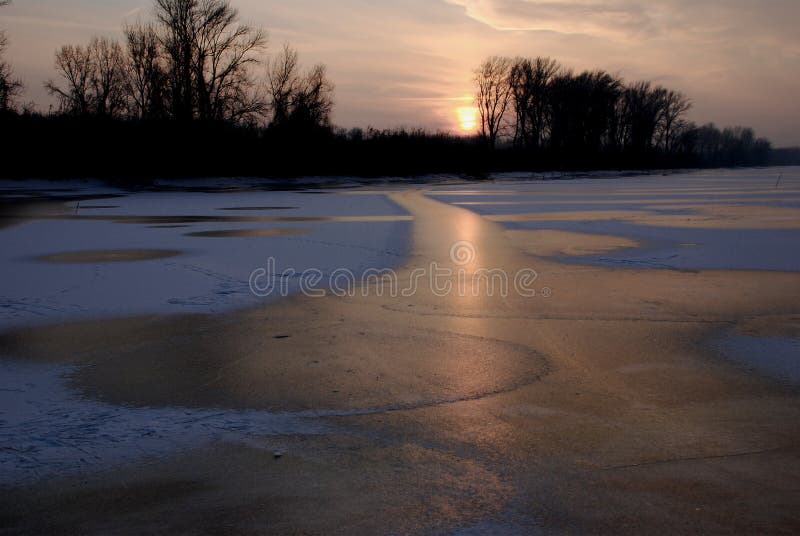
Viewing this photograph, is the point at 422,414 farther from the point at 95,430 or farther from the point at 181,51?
the point at 181,51

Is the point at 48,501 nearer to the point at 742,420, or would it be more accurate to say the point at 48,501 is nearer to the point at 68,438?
the point at 68,438

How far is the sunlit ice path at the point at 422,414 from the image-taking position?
3.51 m

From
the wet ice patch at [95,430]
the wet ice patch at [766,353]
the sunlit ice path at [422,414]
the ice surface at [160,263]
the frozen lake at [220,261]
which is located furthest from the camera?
the ice surface at [160,263]

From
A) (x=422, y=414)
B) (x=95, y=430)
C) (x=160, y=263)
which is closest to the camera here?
(x=95, y=430)

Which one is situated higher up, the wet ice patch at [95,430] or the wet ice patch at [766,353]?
the wet ice patch at [766,353]

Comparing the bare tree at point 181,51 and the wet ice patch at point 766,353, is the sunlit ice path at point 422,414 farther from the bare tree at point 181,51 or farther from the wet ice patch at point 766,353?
the bare tree at point 181,51

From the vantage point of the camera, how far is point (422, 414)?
15.9ft

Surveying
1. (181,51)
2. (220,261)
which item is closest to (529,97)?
(181,51)

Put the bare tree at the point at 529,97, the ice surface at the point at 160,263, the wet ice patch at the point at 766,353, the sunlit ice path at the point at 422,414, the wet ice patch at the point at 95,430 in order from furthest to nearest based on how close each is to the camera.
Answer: the bare tree at the point at 529,97, the ice surface at the point at 160,263, the wet ice patch at the point at 766,353, the wet ice patch at the point at 95,430, the sunlit ice path at the point at 422,414

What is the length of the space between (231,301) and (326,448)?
4.51m

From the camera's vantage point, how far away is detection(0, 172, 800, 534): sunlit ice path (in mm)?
3508

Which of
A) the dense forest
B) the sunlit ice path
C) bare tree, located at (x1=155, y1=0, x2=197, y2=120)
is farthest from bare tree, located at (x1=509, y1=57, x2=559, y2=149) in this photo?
the sunlit ice path

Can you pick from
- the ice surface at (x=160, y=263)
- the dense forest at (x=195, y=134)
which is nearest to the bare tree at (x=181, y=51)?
the dense forest at (x=195, y=134)

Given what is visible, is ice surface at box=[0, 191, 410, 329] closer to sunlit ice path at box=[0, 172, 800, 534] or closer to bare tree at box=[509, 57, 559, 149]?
sunlit ice path at box=[0, 172, 800, 534]
